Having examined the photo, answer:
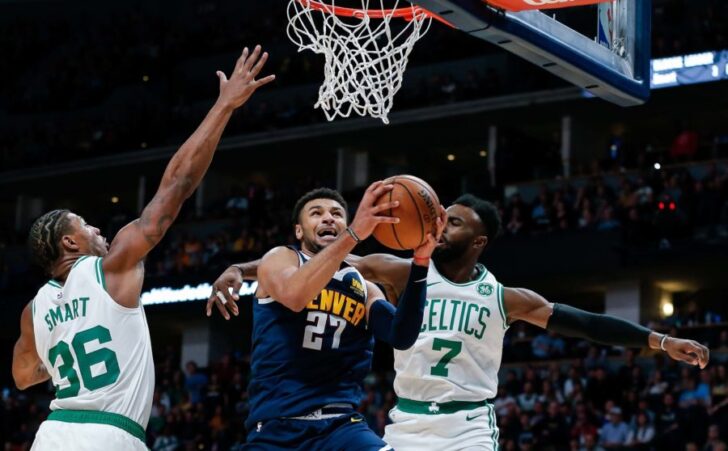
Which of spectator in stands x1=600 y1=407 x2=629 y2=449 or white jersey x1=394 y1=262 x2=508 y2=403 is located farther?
spectator in stands x1=600 y1=407 x2=629 y2=449

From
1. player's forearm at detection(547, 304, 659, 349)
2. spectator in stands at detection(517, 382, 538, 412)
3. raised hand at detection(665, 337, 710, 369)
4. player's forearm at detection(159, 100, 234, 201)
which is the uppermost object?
player's forearm at detection(159, 100, 234, 201)

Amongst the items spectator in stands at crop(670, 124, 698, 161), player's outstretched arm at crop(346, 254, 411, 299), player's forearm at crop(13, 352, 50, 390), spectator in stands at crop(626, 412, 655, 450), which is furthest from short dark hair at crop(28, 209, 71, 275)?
spectator in stands at crop(670, 124, 698, 161)

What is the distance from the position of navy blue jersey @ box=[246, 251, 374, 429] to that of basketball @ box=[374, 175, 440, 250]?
561mm

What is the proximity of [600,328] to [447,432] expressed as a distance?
1146mm

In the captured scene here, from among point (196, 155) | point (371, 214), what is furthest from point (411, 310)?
point (196, 155)

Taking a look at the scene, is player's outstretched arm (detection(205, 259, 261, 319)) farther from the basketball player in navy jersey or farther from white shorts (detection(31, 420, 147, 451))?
white shorts (detection(31, 420, 147, 451))

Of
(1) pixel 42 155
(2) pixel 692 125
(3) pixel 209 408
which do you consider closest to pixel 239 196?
(1) pixel 42 155

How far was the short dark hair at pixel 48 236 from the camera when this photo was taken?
18.7 feet

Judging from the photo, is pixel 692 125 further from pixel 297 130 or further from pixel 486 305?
pixel 486 305

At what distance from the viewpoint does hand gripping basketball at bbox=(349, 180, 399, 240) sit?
17.2ft

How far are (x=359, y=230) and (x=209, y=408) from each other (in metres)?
14.5

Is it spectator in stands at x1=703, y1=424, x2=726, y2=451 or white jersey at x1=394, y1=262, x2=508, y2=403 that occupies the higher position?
white jersey at x1=394, y1=262, x2=508, y2=403

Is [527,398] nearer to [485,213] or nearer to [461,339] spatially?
[485,213]

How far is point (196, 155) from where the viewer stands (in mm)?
5418
